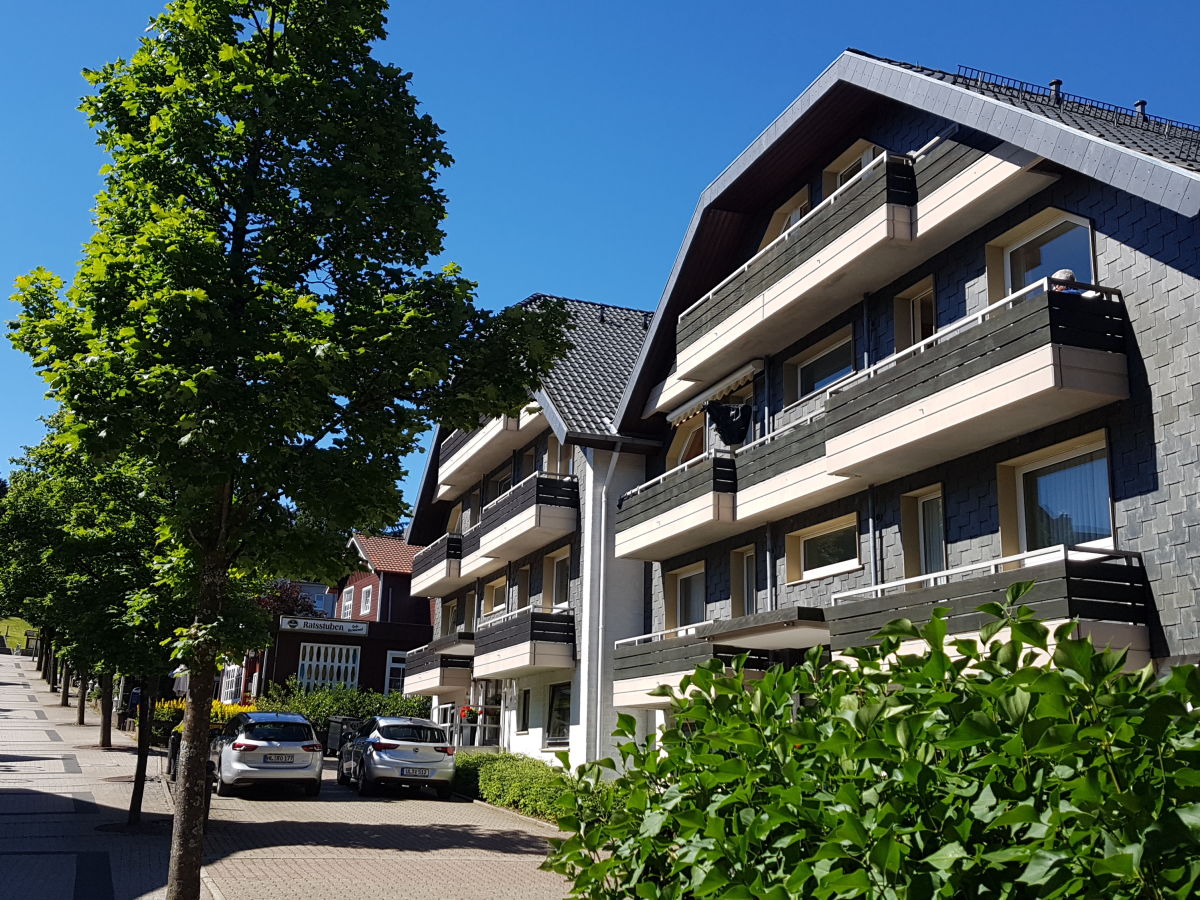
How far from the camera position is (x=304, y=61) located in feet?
37.0

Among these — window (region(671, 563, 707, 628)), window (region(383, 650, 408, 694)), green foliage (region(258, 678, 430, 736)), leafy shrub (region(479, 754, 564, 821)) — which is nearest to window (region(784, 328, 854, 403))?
window (region(671, 563, 707, 628))

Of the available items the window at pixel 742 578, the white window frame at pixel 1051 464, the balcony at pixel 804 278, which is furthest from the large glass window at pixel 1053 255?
the window at pixel 742 578

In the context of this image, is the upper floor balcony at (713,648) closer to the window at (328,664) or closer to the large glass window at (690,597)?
the large glass window at (690,597)

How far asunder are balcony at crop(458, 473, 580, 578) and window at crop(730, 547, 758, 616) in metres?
5.95

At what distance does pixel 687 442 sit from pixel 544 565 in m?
6.81

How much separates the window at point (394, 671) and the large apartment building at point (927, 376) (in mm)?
23359

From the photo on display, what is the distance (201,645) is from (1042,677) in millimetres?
9232

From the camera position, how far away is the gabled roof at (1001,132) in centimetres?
1185

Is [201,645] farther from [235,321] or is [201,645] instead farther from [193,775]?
[235,321]

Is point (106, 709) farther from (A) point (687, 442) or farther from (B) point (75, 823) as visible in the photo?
(A) point (687, 442)

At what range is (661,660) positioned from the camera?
20516mm

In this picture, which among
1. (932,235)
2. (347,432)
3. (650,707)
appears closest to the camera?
(347,432)

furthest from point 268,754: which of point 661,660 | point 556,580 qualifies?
point 556,580

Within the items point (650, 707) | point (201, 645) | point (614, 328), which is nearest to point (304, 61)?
point (201, 645)
